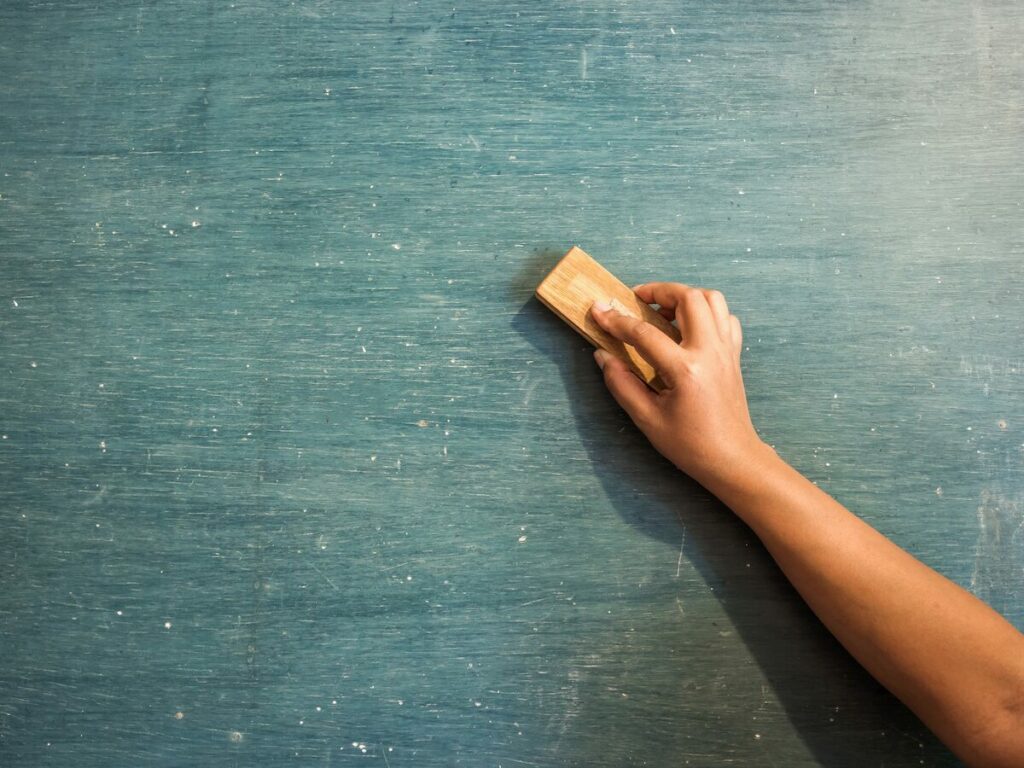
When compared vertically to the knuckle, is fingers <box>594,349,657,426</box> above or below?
below

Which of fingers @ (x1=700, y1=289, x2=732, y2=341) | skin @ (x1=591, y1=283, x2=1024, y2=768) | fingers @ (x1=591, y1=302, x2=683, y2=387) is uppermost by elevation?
fingers @ (x1=700, y1=289, x2=732, y2=341)

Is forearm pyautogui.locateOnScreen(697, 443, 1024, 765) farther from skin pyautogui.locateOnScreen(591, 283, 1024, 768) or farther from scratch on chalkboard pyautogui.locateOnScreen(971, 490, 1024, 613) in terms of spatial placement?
scratch on chalkboard pyautogui.locateOnScreen(971, 490, 1024, 613)

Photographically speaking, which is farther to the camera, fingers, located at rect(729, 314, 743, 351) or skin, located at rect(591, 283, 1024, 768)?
fingers, located at rect(729, 314, 743, 351)

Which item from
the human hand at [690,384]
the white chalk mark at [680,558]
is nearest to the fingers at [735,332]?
the human hand at [690,384]

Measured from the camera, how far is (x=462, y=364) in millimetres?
689

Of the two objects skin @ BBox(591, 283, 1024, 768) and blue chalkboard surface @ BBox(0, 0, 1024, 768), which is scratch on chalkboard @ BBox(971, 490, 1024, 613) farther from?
skin @ BBox(591, 283, 1024, 768)

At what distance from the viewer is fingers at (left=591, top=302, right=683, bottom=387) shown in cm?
64

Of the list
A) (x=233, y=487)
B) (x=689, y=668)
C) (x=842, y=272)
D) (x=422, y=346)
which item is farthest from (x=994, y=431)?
(x=233, y=487)

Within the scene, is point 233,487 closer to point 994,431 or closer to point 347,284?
point 347,284

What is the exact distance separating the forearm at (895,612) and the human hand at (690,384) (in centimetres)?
2

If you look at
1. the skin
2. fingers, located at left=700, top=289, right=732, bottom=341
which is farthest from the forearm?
fingers, located at left=700, top=289, right=732, bottom=341

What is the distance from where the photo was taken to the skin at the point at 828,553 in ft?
1.83

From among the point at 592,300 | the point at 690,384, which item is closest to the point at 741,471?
the point at 690,384

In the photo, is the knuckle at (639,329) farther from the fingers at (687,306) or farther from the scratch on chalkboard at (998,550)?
the scratch on chalkboard at (998,550)
